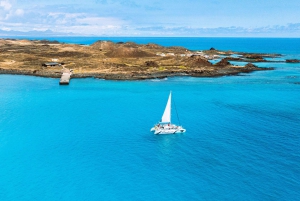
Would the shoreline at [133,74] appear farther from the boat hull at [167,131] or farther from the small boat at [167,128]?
the boat hull at [167,131]

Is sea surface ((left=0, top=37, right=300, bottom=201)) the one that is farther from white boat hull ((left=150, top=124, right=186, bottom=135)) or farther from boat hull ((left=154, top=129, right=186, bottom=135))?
white boat hull ((left=150, top=124, right=186, bottom=135))

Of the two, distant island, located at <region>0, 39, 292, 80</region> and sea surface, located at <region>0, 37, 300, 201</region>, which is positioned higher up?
distant island, located at <region>0, 39, 292, 80</region>

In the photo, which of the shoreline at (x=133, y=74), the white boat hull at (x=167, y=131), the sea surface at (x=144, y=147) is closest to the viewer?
the sea surface at (x=144, y=147)

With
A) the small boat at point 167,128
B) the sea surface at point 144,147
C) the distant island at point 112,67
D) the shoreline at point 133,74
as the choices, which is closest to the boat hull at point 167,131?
the small boat at point 167,128

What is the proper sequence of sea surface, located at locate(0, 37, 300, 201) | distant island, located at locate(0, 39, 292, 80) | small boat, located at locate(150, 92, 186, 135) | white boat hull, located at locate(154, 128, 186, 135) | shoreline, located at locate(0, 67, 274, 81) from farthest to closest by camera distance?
distant island, located at locate(0, 39, 292, 80) < shoreline, located at locate(0, 67, 274, 81) < small boat, located at locate(150, 92, 186, 135) < white boat hull, located at locate(154, 128, 186, 135) < sea surface, located at locate(0, 37, 300, 201)

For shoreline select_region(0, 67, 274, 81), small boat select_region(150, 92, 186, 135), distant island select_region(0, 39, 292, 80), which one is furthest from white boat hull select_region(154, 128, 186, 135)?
distant island select_region(0, 39, 292, 80)

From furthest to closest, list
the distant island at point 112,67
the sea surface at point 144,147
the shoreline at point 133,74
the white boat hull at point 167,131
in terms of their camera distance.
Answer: the distant island at point 112,67 < the shoreline at point 133,74 < the white boat hull at point 167,131 < the sea surface at point 144,147

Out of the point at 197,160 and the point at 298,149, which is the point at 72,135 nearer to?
the point at 197,160

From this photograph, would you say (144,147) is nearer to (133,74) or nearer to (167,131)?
(167,131)
